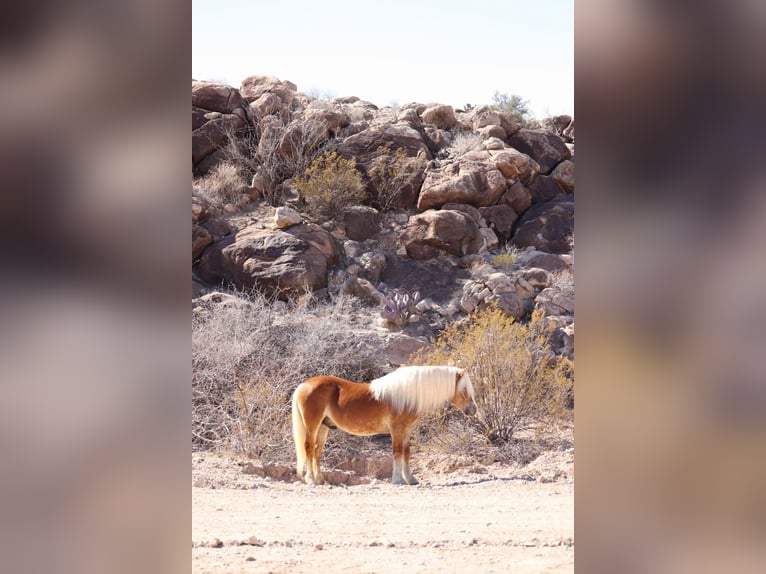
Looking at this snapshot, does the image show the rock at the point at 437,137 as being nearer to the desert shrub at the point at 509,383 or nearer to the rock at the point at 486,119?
the rock at the point at 486,119

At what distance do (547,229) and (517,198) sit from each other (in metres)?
1.05

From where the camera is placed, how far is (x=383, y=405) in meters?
7.86

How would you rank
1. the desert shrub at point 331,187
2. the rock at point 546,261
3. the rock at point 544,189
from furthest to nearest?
the rock at point 544,189, the desert shrub at point 331,187, the rock at point 546,261

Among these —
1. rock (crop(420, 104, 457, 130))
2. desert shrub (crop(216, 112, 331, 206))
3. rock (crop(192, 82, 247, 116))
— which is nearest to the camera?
desert shrub (crop(216, 112, 331, 206))

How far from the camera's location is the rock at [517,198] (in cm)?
1584

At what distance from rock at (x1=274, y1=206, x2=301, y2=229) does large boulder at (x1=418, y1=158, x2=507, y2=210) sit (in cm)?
265

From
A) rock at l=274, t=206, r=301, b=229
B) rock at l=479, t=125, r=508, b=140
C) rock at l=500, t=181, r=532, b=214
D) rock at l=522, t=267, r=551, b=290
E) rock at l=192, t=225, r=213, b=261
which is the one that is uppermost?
rock at l=479, t=125, r=508, b=140

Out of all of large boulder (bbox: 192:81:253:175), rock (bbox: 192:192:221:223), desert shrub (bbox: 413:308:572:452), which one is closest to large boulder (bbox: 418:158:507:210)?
rock (bbox: 192:192:221:223)

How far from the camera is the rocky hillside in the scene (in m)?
13.1

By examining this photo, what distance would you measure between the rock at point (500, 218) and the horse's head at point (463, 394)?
8015mm

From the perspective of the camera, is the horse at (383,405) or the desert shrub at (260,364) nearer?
the horse at (383,405)

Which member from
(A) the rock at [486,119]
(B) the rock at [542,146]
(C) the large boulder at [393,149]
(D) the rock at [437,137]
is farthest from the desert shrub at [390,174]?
(B) the rock at [542,146]

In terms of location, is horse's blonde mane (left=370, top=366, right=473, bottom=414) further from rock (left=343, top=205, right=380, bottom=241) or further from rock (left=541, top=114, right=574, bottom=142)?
rock (left=541, top=114, right=574, bottom=142)
